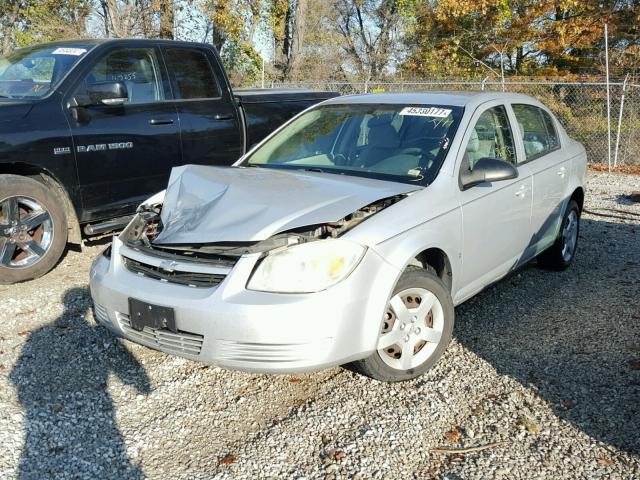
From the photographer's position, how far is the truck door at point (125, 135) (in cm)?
545

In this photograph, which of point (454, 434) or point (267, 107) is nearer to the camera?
point (454, 434)

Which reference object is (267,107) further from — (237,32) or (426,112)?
(237,32)

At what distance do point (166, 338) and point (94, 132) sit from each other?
288 cm

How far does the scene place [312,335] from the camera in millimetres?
3049

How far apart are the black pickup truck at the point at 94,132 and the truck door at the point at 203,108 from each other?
12 mm

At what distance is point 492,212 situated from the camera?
4.28 metres

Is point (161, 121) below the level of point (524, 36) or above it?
below

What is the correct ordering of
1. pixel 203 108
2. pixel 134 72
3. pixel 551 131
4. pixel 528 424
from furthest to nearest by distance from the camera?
pixel 203 108 < pixel 134 72 < pixel 551 131 < pixel 528 424

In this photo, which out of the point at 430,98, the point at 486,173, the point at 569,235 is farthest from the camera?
the point at 569,235

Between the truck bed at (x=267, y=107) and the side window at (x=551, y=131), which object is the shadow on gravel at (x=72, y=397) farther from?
the side window at (x=551, y=131)

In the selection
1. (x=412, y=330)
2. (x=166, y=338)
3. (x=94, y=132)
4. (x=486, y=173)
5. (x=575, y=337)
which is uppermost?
(x=94, y=132)

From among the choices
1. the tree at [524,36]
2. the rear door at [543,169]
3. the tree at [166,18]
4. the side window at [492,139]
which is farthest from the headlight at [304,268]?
the tree at [524,36]

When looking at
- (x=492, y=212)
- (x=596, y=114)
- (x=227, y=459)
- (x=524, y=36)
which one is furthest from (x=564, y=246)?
(x=524, y=36)

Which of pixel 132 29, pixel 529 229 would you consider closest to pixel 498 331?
pixel 529 229
